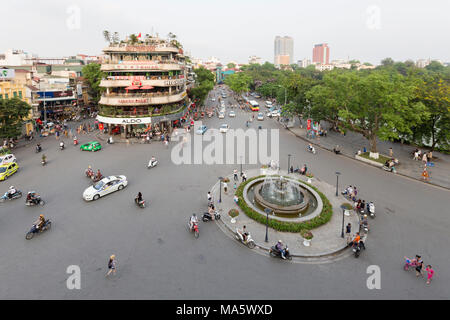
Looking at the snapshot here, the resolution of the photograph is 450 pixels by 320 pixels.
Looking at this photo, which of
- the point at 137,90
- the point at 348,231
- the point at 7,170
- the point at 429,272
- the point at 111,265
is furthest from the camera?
the point at 137,90

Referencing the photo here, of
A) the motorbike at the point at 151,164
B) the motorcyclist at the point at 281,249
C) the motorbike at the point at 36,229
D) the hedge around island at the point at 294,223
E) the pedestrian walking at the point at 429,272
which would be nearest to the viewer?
the pedestrian walking at the point at 429,272

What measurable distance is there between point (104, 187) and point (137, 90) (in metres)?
26.4

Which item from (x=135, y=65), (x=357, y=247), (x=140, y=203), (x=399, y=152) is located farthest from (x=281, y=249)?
(x=135, y=65)

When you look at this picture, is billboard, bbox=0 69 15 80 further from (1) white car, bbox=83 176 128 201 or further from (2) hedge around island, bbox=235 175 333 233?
(2) hedge around island, bbox=235 175 333 233

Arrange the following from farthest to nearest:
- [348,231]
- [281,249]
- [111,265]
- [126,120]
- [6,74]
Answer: [126,120]
[6,74]
[348,231]
[281,249]
[111,265]

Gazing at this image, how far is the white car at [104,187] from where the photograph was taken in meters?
21.4

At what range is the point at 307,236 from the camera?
54.9ft

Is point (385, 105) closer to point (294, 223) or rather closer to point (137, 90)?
point (294, 223)

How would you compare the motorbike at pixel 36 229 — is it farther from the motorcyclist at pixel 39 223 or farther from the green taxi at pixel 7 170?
the green taxi at pixel 7 170

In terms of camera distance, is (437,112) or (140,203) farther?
(437,112)

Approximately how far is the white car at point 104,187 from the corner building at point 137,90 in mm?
19748

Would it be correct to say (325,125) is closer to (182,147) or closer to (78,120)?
(182,147)

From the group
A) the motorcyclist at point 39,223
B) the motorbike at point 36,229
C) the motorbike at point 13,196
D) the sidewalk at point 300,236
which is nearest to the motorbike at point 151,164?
the sidewalk at point 300,236
